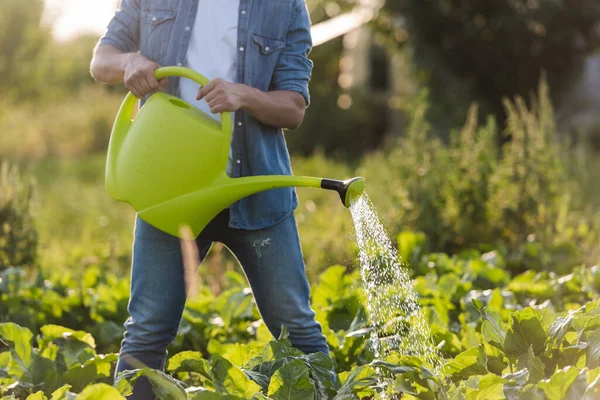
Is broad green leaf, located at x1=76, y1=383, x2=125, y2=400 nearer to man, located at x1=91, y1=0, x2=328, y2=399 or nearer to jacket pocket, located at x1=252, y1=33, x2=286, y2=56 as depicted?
man, located at x1=91, y1=0, x2=328, y2=399

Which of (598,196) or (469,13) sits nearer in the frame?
(598,196)

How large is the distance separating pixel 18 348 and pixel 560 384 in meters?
1.56

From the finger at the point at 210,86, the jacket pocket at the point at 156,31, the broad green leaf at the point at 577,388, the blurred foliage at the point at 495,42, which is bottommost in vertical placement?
the broad green leaf at the point at 577,388

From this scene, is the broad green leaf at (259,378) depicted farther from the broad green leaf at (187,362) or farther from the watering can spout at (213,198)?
the watering can spout at (213,198)

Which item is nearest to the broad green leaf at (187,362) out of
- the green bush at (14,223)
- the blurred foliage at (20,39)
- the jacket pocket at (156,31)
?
the jacket pocket at (156,31)

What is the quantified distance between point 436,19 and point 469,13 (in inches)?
16.9

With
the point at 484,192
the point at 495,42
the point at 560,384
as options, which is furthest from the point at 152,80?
the point at 495,42

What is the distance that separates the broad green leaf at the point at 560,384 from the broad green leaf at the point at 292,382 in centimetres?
54

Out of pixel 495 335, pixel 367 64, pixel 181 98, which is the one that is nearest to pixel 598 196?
pixel 495 335

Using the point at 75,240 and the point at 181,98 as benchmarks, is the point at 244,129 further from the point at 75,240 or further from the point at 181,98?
the point at 75,240

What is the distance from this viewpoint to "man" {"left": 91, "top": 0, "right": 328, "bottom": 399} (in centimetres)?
221

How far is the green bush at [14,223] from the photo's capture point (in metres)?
4.03

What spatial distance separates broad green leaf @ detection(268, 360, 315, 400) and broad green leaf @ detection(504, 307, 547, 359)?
1.83 feet

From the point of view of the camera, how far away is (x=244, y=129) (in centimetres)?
223
